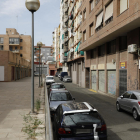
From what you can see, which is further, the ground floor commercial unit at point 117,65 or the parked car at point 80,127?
the ground floor commercial unit at point 117,65

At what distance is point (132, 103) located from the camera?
9.52 m

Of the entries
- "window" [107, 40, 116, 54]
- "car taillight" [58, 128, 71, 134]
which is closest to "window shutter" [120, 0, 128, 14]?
"window" [107, 40, 116, 54]

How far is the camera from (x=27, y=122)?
24.4ft

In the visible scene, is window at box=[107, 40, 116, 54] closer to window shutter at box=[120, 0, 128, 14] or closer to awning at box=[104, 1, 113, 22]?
awning at box=[104, 1, 113, 22]

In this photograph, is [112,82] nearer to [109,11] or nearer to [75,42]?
[109,11]

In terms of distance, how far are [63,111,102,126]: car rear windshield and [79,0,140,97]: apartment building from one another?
850cm

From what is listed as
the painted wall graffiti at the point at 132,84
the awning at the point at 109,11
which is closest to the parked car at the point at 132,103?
the painted wall graffiti at the point at 132,84

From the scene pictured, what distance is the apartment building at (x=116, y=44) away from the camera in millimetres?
13656

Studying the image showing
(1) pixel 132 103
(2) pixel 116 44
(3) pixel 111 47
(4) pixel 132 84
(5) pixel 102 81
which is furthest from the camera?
(5) pixel 102 81

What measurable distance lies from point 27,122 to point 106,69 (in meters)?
14.5

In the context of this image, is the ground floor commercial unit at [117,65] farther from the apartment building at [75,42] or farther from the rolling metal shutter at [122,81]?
the apartment building at [75,42]

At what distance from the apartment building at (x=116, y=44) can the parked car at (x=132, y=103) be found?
3.37m

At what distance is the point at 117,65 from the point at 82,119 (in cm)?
1295

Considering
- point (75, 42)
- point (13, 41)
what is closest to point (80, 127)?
point (75, 42)
